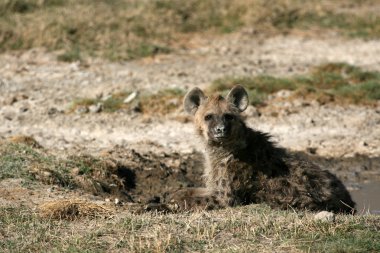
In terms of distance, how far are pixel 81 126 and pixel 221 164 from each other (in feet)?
11.2

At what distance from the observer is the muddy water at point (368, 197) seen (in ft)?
25.1

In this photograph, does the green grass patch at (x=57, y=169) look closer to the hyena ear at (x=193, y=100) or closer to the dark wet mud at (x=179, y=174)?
the dark wet mud at (x=179, y=174)

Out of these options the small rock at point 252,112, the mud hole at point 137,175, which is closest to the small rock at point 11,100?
the mud hole at point 137,175

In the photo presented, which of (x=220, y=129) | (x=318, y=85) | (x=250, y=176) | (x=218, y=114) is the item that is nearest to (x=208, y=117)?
(x=218, y=114)

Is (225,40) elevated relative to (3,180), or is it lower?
elevated

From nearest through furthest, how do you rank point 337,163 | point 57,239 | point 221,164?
point 57,239 → point 221,164 → point 337,163

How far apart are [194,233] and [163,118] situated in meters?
4.80

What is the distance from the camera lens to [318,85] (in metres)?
11.4

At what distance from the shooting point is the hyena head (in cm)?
668

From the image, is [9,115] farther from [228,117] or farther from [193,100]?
[228,117]

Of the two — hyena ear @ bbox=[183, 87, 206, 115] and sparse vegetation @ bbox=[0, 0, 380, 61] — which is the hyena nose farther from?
sparse vegetation @ bbox=[0, 0, 380, 61]

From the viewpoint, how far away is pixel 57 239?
17.5 ft

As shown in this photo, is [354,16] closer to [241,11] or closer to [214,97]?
[241,11]

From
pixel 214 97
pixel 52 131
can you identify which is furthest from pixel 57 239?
pixel 52 131
